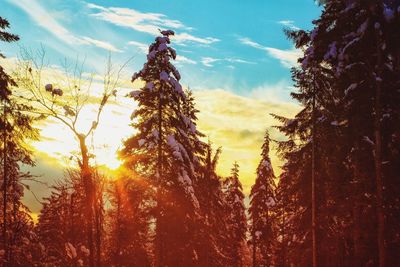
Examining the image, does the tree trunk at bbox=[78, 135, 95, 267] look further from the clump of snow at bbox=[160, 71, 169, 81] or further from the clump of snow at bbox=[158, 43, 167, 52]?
the clump of snow at bbox=[158, 43, 167, 52]

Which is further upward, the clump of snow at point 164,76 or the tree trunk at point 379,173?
the clump of snow at point 164,76

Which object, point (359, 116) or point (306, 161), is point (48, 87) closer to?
point (359, 116)

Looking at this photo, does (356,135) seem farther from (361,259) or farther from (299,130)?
(299,130)

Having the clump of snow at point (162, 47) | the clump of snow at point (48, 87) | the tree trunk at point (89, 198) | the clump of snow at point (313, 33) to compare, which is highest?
the clump of snow at point (162, 47)

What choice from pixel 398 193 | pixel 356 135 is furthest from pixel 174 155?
pixel 398 193

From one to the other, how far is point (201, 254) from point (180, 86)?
35.2 feet

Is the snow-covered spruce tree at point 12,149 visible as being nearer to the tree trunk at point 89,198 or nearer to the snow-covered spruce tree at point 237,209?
the tree trunk at point 89,198

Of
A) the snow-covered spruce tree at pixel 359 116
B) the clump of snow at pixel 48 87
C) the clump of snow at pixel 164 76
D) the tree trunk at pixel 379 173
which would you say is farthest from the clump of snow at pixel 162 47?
the tree trunk at pixel 379 173

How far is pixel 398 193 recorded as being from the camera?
18.2 metres

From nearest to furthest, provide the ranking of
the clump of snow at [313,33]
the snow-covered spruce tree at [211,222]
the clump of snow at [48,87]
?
the clump of snow at [48,87]
the clump of snow at [313,33]
the snow-covered spruce tree at [211,222]

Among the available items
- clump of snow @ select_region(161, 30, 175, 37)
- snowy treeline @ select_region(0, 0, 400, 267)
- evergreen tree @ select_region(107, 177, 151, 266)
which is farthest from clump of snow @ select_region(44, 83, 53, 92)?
clump of snow @ select_region(161, 30, 175, 37)

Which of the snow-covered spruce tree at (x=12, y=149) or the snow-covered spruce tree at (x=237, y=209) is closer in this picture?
the snow-covered spruce tree at (x=12, y=149)

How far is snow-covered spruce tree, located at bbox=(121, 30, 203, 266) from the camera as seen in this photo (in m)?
24.5

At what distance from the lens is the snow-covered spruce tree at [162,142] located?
2447 centimetres
